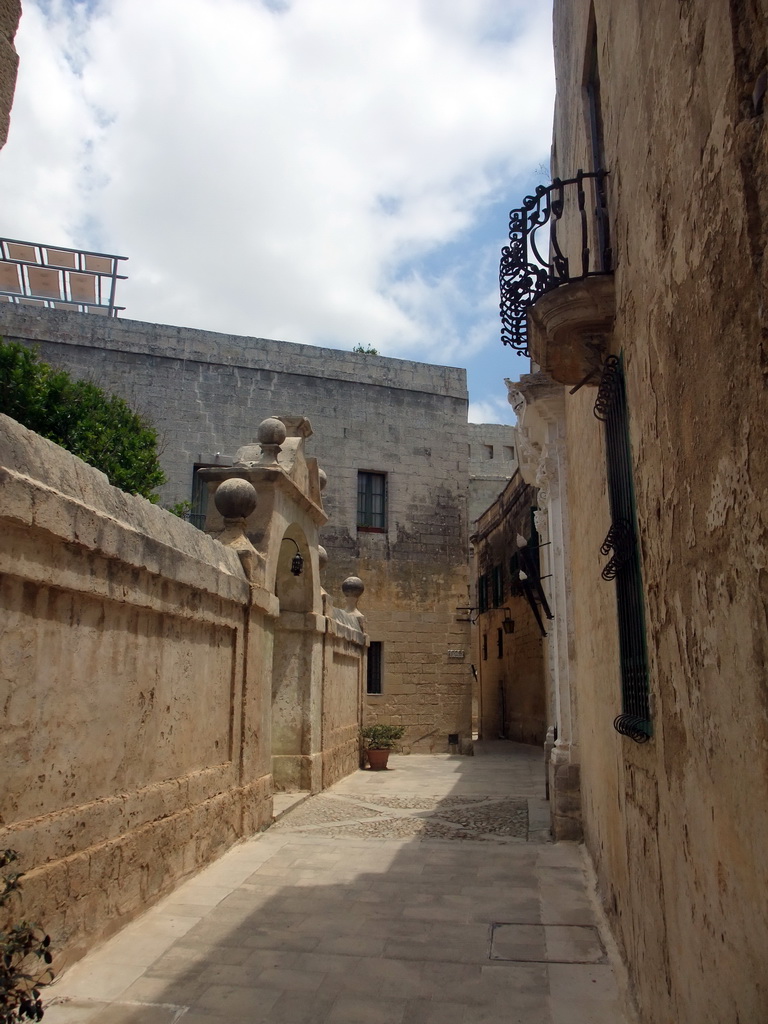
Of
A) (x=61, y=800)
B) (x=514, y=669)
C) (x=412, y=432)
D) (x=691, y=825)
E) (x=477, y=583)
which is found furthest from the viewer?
(x=477, y=583)

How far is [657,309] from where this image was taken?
2.52 metres

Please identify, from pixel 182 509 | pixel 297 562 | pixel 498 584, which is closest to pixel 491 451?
pixel 498 584

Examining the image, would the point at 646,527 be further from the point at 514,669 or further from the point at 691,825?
the point at 514,669

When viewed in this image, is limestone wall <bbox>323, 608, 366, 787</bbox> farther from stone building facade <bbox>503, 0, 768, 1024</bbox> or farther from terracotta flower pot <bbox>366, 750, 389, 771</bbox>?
stone building facade <bbox>503, 0, 768, 1024</bbox>

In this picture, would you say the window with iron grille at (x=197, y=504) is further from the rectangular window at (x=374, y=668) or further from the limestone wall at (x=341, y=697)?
the limestone wall at (x=341, y=697)

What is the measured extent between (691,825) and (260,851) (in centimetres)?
506

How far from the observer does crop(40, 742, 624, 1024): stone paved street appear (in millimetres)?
3504

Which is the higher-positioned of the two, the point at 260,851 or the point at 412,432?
the point at 412,432

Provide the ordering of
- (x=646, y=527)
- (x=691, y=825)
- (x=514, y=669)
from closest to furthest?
1. (x=691, y=825)
2. (x=646, y=527)
3. (x=514, y=669)

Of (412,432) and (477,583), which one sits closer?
(412,432)

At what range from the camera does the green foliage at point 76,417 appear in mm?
12328

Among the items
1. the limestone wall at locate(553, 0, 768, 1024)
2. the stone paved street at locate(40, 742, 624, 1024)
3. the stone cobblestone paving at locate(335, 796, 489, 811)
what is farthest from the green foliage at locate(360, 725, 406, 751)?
the limestone wall at locate(553, 0, 768, 1024)

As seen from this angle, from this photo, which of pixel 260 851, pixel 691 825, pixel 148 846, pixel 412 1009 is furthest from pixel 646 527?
pixel 260 851

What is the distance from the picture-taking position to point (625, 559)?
3.48 metres
